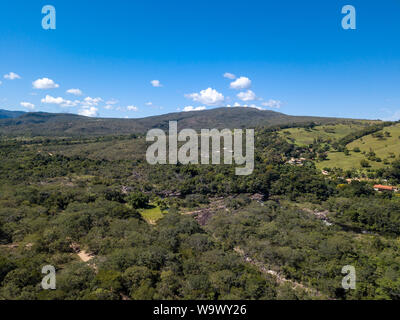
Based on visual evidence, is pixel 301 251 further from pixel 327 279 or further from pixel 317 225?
pixel 317 225

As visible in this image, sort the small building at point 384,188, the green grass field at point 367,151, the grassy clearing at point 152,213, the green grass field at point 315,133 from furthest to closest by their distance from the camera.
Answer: the green grass field at point 315,133, the green grass field at point 367,151, the small building at point 384,188, the grassy clearing at point 152,213

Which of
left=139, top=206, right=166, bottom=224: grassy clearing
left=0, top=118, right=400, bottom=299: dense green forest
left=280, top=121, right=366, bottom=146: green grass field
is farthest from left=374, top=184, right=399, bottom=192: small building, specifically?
left=139, top=206, right=166, bottom=224: grassy clearing

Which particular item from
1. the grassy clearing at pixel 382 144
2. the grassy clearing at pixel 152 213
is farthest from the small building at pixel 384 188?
the grassy clearing at pixel 152 213

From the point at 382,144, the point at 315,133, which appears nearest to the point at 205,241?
the point at 382,144

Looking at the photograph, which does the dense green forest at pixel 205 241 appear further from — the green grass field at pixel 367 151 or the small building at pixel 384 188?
the green grass field at pixel 367 151

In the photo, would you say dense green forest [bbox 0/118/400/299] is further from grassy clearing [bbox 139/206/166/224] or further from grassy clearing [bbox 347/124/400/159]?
grassy clearing [bbox 347/124/400/159]

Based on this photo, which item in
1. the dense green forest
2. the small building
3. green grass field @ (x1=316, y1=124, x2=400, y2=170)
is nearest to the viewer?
the dense green forest

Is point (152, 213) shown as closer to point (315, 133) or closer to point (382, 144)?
point (382, 144)
